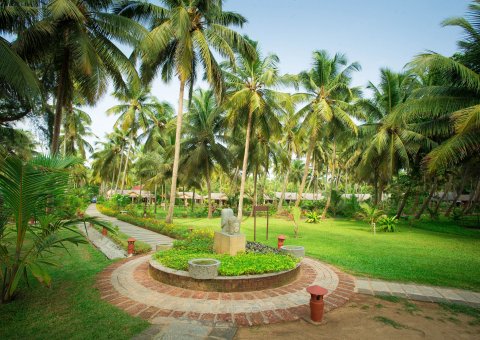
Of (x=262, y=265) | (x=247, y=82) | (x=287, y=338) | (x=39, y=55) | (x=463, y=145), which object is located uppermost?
(x=247, y=82)

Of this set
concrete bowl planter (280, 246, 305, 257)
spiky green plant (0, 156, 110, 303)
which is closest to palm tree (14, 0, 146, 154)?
spiky green plant (0, 156, 110, 303)

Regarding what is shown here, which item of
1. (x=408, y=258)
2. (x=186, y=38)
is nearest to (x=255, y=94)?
(x=186, y=38)

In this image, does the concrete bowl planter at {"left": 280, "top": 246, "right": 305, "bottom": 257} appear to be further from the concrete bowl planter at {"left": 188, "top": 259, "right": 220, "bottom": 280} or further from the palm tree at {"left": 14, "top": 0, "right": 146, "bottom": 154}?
the palm tree at {"left": 14, "top": 0, "right": 146, "bottom": 154}

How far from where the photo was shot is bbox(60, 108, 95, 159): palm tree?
24.2 metres

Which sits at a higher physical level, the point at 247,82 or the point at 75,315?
the point at 247,82

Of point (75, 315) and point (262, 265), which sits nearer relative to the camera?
point (75, 315)

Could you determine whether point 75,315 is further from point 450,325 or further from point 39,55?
point 39,55

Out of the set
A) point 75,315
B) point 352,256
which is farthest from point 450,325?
point 75,315

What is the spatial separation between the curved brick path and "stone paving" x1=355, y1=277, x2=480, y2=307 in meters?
0.34

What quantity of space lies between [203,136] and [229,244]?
1735 cm

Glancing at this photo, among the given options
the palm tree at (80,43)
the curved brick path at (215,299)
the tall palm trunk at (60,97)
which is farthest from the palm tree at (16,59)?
the curved brick path at (215,299)

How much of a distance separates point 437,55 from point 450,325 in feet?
32.4

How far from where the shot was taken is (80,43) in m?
9.91

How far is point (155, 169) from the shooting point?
1139 inches
